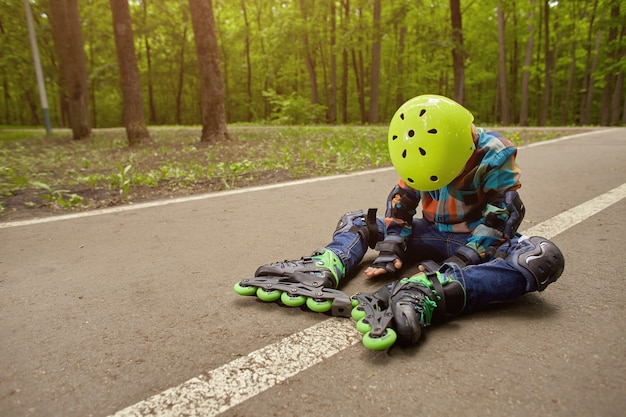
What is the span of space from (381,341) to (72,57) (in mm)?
13912

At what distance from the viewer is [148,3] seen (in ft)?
95.0

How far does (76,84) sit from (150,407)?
44.7 ft

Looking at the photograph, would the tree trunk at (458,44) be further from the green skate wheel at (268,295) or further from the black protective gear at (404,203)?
the green skate wheel at (268,295)

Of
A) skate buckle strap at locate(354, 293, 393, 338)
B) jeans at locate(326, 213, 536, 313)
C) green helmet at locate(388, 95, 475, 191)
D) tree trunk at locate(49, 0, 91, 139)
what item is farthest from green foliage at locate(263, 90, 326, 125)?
skate buckle strap at locate(354, 293, 393, 338)

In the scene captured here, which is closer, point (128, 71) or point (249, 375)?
point (249, 375)

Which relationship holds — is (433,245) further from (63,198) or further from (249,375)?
(63,198)

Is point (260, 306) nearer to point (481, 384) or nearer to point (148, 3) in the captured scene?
point (481, 384)

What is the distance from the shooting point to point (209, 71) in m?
9.16

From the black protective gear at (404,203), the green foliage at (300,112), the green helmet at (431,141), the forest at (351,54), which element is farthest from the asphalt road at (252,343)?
the green foliage at (300,112)

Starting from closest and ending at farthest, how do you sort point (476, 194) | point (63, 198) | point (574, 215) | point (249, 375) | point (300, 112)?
point (249, 375)
point (476, 194)
point (574, 215)
point (63, 198)
point (300, 112)

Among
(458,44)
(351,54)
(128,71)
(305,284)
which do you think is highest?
(351,54)

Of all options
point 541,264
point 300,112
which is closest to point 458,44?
point 300,112

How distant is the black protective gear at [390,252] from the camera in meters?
2.36

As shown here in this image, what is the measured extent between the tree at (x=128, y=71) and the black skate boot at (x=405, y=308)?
9572 millimetres
